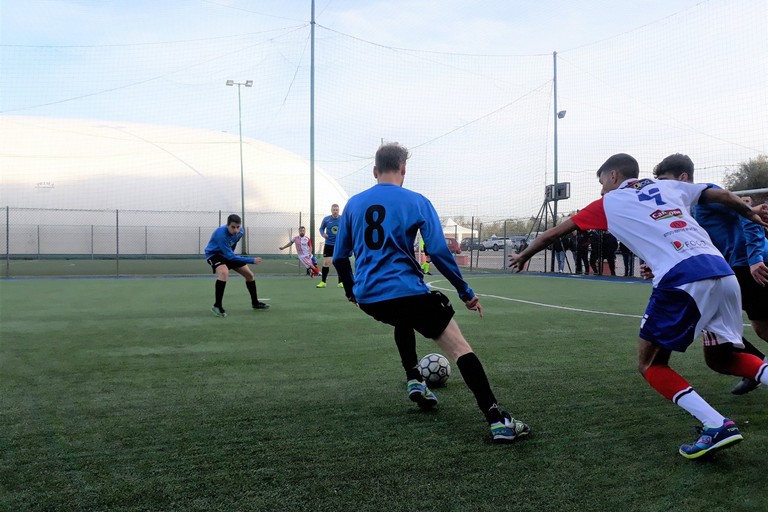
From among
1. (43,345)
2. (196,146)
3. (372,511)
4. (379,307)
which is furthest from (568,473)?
(196,146)

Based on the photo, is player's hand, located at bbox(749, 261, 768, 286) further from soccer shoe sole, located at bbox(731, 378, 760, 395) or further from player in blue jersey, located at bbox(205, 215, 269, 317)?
player in blue jersey, located at bbox(205, 215, 269, 317)

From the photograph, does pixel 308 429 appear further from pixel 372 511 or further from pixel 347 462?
pixel 372 511

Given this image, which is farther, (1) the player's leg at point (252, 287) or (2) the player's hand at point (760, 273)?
(1) the player's leg at point (252, 287)

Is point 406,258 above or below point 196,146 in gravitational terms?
below

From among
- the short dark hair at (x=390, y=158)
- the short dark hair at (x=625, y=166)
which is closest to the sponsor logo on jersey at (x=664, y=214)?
the short dark hair at (x=625, y=166)

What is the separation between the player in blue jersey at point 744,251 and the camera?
13.7 ft

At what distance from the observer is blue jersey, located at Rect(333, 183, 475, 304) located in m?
3.49

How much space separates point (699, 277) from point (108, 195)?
53.5 metres

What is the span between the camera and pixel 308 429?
356 cm

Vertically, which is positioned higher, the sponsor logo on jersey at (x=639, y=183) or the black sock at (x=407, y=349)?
the sponsor logo on jersey at (x=639, y=183)

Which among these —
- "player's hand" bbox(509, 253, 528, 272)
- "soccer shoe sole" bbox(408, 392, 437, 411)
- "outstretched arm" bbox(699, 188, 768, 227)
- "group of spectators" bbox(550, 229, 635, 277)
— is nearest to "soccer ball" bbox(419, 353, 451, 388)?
"soccer shoe sole" bbox(408, 392, 437, 411)

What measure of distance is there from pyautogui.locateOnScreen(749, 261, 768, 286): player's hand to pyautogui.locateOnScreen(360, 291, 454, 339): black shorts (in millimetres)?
2335

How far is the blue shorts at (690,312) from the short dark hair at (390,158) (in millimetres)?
1647

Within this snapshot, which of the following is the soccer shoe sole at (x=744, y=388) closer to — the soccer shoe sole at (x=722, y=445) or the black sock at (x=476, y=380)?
the soccer shoe sole at (x=722, y=445)
